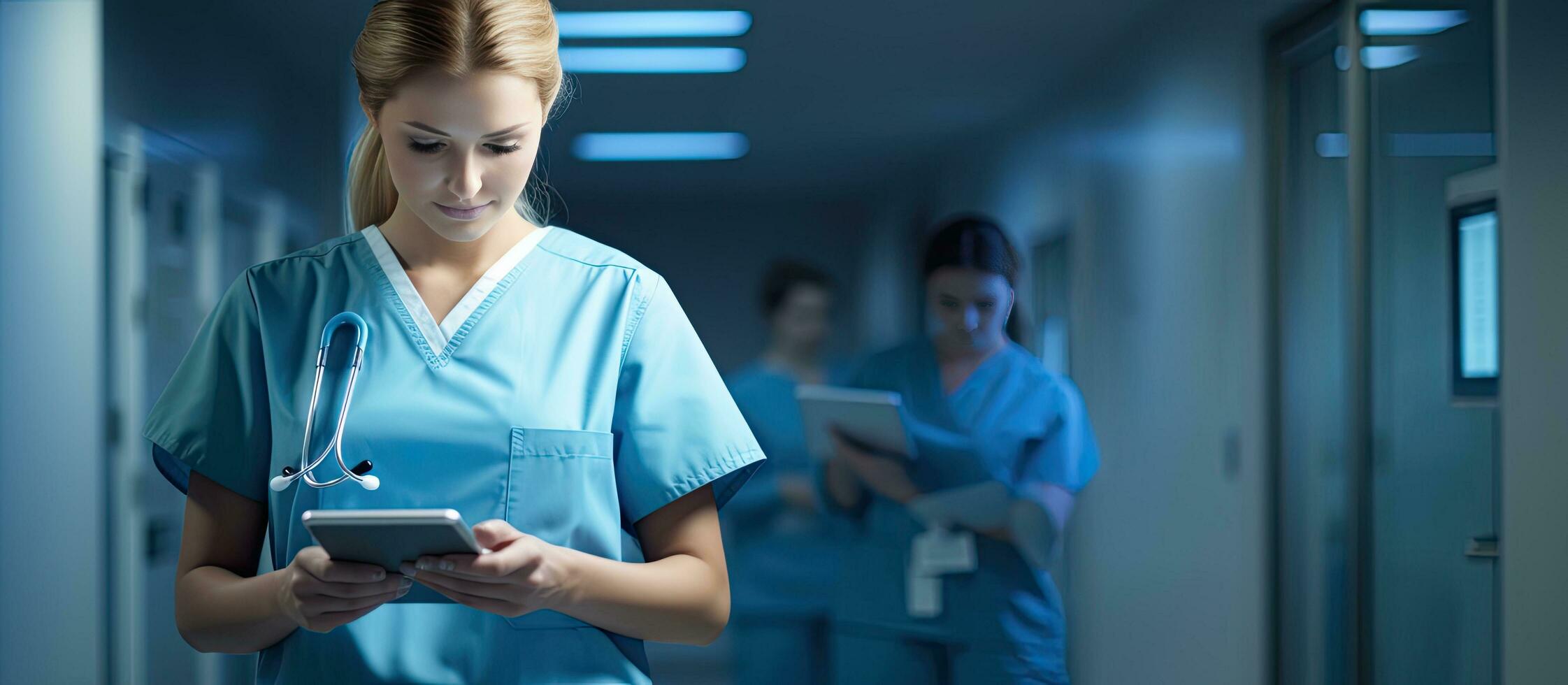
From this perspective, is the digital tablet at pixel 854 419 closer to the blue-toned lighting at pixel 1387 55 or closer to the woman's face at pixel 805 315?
the woman's face at pixel 805 315

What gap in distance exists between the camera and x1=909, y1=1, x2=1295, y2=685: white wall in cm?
187

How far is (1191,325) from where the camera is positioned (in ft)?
6.30

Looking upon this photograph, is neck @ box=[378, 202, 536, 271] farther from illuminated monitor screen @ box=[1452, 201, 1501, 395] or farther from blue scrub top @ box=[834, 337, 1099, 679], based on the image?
illuminated monitor screen @ box=[1452, 201, 1501, 395]

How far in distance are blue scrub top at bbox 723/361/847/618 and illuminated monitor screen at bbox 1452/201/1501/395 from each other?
3.58 feet

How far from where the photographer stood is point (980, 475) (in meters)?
1.85

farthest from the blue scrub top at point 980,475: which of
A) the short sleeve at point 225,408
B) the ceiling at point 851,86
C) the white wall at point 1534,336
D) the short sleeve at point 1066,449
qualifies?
the short sleeve at point 225,408

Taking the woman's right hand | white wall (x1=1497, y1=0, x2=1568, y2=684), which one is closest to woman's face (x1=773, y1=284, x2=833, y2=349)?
the woman's right hand

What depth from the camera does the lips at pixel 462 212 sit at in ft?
3.22

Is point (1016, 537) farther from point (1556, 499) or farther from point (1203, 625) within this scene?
point (1556, 499)

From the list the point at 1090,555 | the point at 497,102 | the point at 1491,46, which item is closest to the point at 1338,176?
the point at 1491,46

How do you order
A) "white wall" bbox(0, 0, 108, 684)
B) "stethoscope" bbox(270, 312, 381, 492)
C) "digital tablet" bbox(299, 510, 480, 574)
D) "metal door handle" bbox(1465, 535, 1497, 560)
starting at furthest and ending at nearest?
"metal door handle" bbox(1465, 535, 1497, 560) < "white wall" bbox(0, 0, 108, 684) < "stethoscope" bbox(270, 312, 381, 492) < "digital tablet" bbox(299, 510, 480, 574)

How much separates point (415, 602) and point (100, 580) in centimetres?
114

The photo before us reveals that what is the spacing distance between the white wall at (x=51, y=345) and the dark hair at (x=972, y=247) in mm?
1413

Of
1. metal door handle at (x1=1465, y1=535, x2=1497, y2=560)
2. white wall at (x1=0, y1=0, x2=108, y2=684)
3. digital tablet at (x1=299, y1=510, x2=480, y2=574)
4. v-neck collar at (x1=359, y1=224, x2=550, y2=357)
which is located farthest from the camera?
metal door handle at (x1=1465, y1=535, x2=1497, y2=560)
